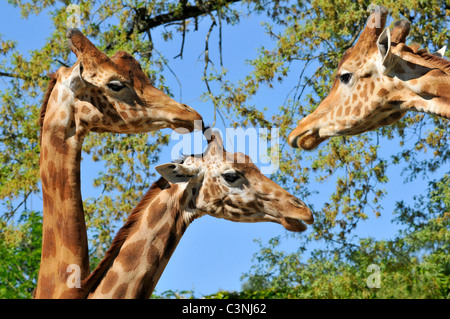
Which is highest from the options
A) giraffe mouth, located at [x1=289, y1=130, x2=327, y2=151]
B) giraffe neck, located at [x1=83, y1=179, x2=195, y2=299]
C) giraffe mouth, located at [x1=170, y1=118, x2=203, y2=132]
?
giraffe mouth, located at [x1=170, y1=118, x2=203, y2=132]

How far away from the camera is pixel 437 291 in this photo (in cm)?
1191

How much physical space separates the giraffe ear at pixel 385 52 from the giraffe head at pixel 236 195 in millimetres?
1149

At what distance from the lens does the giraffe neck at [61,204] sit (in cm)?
508

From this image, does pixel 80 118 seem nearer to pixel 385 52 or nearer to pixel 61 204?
pixel 61 204

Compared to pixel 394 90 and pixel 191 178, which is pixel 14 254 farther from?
pixel 394 90

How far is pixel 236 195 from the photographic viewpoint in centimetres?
516

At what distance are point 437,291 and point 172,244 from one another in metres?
8.07

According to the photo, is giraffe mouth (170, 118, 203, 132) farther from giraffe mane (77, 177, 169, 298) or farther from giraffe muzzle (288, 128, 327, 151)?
giraffe muzzle (288, 128, 327, 151)

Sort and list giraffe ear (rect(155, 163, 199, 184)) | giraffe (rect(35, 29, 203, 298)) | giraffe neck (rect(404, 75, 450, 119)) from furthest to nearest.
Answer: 1. giraffe (rect(35, 29, 203, 298))
2. giraffe ear (rect(155, 163, 199, 184))
3. giraffe neck (rect(404, 75, 450, 119))

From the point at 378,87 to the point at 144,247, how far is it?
2.03 m

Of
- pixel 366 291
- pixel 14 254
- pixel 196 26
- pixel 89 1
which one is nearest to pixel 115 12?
pixel 89 1

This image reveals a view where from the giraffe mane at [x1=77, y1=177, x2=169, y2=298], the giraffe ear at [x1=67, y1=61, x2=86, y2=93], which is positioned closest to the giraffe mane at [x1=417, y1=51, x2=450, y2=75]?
the giraffe mane at [x1=77, y1=177, x2=169, y2=298]

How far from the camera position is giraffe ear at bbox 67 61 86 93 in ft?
17.7

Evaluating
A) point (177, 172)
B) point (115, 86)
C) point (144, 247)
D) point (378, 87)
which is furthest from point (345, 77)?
point (144, 247)
